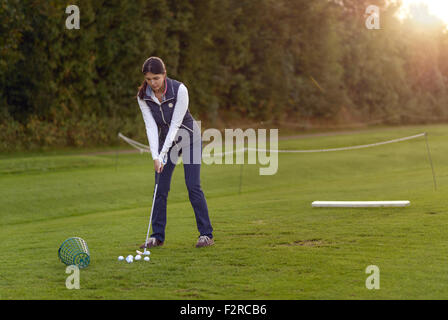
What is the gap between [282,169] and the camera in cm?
2139

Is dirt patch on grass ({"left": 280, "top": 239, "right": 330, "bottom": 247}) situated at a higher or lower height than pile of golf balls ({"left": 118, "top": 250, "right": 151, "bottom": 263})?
higher

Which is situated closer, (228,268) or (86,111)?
(228,268)

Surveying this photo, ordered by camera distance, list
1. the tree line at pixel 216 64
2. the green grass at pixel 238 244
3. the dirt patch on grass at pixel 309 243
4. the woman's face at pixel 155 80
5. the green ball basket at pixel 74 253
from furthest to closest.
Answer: the tree line at pixel 216 64 < the dirt patch on grass at pixel 309 243 < the woman's face at pixel 155 80 < the green ball basket at pixel 74 253 < the green grass at pixel 238 244

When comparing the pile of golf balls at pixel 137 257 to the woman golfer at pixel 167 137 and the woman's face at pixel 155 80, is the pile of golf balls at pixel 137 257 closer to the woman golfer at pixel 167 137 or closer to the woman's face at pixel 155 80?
the woman golfer at pixel 167 137

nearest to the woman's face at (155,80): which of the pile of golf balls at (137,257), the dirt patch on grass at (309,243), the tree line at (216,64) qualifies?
the pile of golf balls at (137,257)

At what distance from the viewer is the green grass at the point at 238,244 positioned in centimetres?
570

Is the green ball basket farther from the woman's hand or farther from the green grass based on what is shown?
the woman's hand

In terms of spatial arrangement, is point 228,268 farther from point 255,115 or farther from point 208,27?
point 255,115

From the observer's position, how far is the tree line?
2692 cm

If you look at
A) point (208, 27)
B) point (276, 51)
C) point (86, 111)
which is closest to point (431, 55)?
point (276, 51)

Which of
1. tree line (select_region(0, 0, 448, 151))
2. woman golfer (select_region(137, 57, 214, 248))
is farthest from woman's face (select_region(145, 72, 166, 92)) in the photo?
tree line (select_region(0, 0, 448, 151))

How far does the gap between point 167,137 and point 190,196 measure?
0.86 metres

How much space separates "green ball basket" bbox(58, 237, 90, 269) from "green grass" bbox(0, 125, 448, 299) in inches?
5.8

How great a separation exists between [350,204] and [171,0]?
86.9 ft
